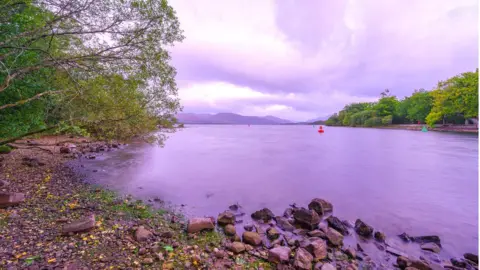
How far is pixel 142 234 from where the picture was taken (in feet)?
19.7

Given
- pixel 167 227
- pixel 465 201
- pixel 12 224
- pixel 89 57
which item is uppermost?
pixel 89 57

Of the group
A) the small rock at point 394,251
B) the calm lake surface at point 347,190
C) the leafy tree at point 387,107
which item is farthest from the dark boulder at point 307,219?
the leafy tree at point 387,107

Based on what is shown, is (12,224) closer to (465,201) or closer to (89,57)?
(89,57)

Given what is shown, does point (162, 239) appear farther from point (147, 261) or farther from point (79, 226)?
point (79, 226)

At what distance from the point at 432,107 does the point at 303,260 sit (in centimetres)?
9681

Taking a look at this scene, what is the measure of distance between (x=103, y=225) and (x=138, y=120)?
5.54 metres

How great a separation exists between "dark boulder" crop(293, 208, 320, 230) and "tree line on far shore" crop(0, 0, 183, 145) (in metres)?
7.66

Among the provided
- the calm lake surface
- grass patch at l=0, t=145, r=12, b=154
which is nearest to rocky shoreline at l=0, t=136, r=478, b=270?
the calm lake surface

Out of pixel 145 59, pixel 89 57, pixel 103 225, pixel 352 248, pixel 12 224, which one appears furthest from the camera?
pixel 145 59

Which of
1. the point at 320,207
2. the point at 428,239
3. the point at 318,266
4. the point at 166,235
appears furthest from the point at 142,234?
the point at 428,239

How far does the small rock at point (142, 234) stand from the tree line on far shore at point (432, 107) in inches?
3107

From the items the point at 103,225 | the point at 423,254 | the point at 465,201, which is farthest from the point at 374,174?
the point at 103,225

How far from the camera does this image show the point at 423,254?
714 cm

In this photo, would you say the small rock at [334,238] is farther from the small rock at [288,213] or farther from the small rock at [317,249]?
the small rock at [288,213]
